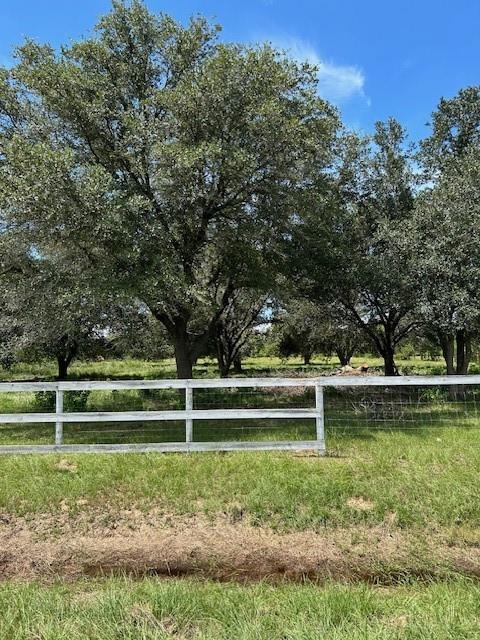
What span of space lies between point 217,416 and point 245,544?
257 cm

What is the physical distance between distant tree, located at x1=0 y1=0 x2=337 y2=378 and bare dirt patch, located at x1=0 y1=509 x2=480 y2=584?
5.21m

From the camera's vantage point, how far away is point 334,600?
4047 millimetres

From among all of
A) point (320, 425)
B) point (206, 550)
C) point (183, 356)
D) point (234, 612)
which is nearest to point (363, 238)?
point (183, 356)

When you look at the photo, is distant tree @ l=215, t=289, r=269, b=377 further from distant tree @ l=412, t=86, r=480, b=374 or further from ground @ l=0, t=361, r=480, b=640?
ground @ l=0, t=361, r=480, b=640

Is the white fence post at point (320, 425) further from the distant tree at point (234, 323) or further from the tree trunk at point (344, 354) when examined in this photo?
the tree trunk at point (344, 354)

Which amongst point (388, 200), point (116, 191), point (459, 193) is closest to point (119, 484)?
point (116, 191)

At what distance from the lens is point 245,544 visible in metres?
5.86

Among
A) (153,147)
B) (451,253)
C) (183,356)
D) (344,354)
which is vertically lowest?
(183,356)

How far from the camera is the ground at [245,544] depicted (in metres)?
3.74

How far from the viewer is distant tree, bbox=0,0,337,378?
1000cm

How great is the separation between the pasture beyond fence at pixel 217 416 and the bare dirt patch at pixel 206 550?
1.95 meters

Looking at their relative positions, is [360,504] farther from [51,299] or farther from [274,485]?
[51,299]

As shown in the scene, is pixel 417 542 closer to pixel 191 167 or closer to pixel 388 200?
pixel 191 167

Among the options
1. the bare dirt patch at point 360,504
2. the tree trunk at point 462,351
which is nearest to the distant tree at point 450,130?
the tree trunk at point 462,351
